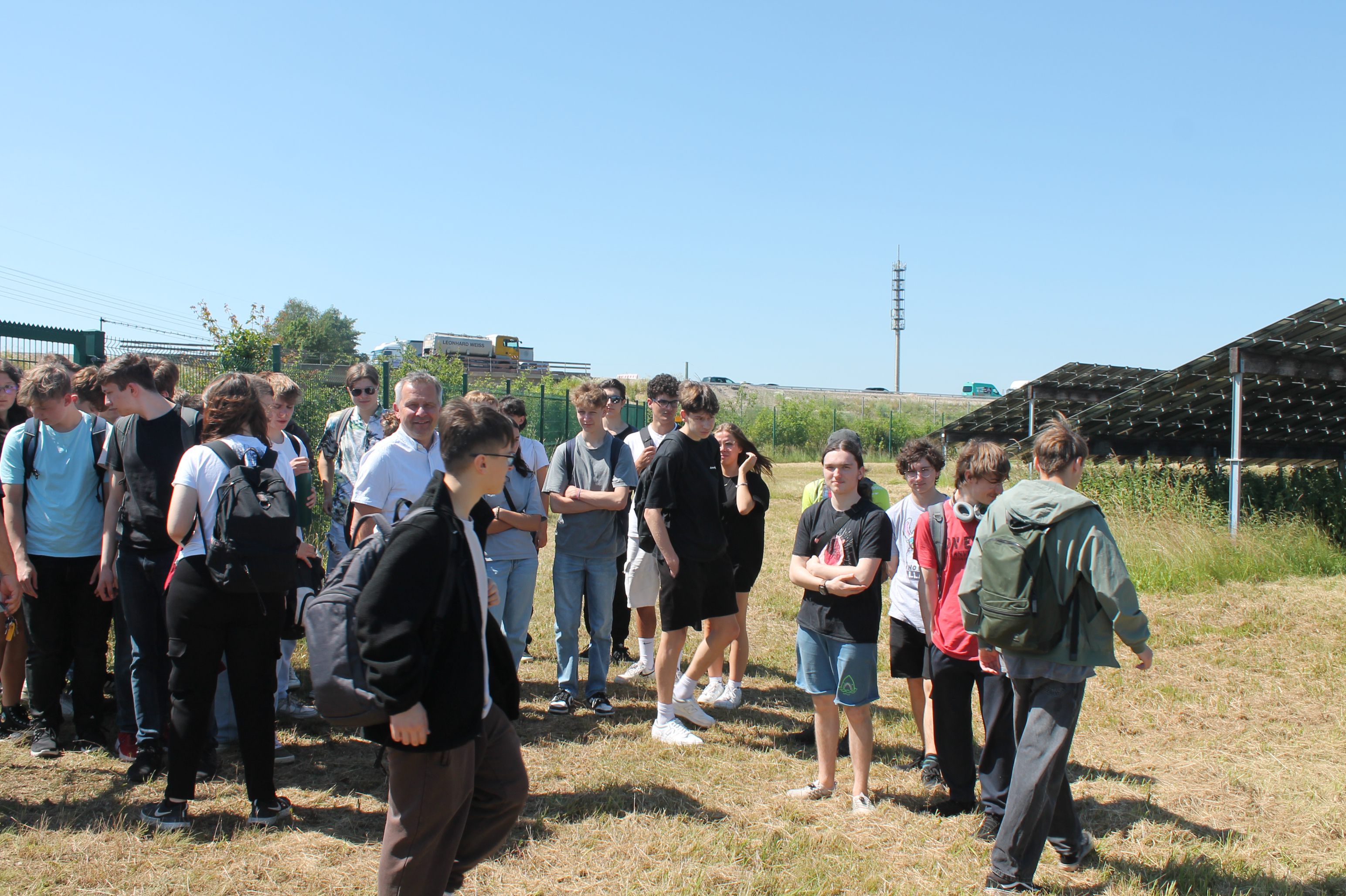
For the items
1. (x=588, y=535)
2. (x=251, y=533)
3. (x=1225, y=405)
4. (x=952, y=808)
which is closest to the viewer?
(x=251, y=533)

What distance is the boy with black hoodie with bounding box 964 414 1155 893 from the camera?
3197 mm

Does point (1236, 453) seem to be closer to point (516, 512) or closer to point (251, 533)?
point (516, 512)

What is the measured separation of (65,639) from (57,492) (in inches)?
32.2

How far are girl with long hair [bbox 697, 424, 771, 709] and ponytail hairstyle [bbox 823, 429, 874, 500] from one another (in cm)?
140

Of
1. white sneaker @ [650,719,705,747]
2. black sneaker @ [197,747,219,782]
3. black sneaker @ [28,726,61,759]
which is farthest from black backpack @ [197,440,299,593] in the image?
white sneaker @ [650,719,705,747]

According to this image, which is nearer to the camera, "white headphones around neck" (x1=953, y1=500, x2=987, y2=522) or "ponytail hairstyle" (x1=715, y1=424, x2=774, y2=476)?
"white headphones around neck" (x1=953, y1=500, x2=987, y2=522)

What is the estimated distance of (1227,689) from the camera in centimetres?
630

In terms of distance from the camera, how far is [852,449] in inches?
165

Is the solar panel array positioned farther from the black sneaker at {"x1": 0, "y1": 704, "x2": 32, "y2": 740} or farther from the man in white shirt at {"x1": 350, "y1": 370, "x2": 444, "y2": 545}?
the black sneaker at {"x1": 0, "y1": 704, "x2": 32, "y2": 740}

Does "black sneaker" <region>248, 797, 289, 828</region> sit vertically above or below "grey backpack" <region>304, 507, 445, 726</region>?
below

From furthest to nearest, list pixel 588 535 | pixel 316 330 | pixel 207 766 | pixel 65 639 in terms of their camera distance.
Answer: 1. pixel 316 330
2. pixel 588 535
3. pixel 65 639
4. pixel 207 766

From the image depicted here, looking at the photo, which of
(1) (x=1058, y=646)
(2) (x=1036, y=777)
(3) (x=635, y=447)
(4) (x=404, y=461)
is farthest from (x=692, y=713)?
(1) (x=1058, y=646)

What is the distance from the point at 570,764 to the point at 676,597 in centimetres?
103

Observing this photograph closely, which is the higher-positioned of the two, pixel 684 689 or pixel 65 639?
pixel 65 639
